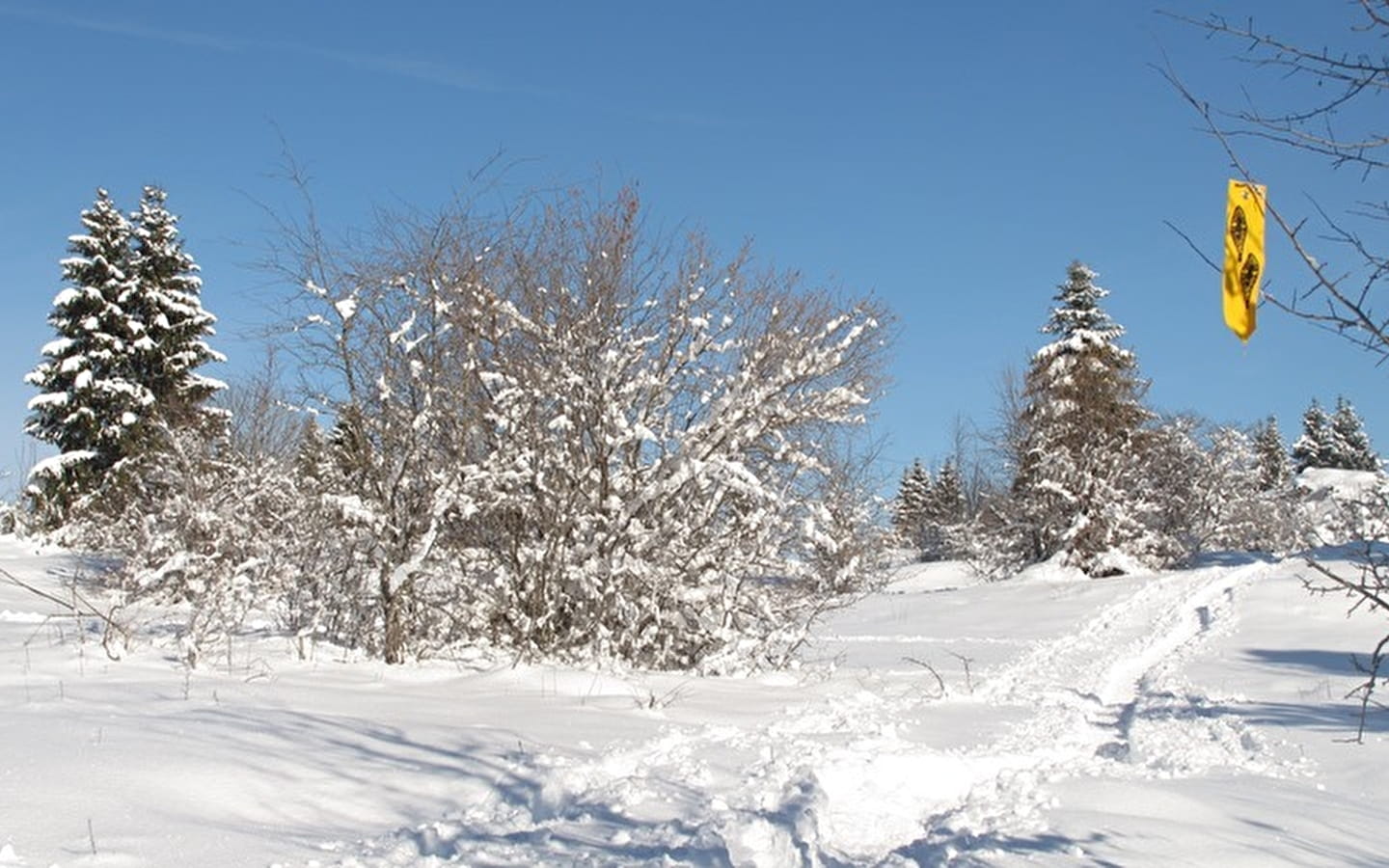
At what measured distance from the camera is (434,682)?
754 cm

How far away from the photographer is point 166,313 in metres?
23.8

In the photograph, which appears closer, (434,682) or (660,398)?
(434,682)

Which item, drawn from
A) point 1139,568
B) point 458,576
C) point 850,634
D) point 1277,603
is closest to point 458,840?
point 458,576

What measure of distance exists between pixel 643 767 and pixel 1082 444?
85.8 feet

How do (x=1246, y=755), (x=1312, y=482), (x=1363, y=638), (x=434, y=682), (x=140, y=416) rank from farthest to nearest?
(x=1312, y=482) < (x=140, y=416) < (x=1363, y=638) < (x=434, y=682) < (x=1246, y=755)

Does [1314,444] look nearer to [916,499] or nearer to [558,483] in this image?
[916,499]

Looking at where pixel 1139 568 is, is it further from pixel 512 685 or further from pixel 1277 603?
pixel 512 685

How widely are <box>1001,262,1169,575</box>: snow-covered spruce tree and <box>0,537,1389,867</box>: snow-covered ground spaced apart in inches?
701

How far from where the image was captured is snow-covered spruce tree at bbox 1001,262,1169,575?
2759 cm

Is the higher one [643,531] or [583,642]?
[643,531]

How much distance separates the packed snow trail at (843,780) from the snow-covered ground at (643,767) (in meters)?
0.02

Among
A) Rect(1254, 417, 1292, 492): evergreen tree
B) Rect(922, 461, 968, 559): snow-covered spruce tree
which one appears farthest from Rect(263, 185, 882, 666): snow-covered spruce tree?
Rect(1254, 417, 1292, 492): evergreen tree

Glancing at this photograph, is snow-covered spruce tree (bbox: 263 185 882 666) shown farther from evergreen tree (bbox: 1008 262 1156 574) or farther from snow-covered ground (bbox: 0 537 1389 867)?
evergreen tree (bbox: 1008 262 1156 574)

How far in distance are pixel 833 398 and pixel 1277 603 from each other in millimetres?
12239
